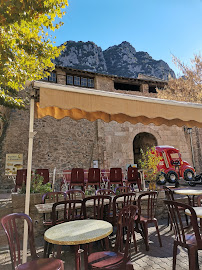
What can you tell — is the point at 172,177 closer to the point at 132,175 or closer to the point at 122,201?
the point at 132,175

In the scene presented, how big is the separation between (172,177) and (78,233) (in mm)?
9461

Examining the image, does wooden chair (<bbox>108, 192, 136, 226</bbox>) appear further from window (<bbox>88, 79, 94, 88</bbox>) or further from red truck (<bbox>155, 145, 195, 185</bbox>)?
window (<bbox>88, 79, 94, 88</bbox>)

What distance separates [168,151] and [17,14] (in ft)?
33.0

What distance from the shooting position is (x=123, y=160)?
13055 mm

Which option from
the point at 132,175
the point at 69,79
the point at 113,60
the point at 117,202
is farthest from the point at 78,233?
the point at 113,60

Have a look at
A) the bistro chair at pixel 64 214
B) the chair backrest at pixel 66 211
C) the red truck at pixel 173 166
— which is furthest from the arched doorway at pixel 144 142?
the bistro chair at pixel 64 214

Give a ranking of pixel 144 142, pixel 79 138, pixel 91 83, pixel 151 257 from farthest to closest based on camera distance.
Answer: pixel 144 142 < pixel 91 83 < pixel 79 138 < pixel 151 257

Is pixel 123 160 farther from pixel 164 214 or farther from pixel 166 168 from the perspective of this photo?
pixel 164 214

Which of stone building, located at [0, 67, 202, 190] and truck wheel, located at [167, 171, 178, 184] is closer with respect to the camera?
truck wheel, located at [167, 171, 178, 184]

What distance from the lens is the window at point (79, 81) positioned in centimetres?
1302

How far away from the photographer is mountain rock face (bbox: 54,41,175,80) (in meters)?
37.2

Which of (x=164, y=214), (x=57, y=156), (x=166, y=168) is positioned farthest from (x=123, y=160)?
(x=164, y=214)

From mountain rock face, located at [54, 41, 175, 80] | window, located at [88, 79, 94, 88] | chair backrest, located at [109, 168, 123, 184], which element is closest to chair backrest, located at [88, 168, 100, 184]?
chair backrest, located at [109, 168, 123, 184]

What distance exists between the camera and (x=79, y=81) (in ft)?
43.8
